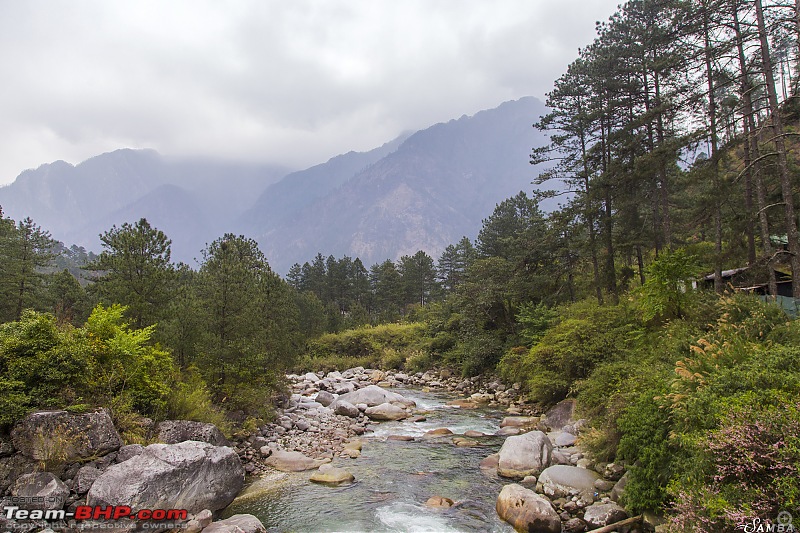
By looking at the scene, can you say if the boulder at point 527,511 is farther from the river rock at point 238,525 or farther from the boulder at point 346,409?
the boulder at point 346,409

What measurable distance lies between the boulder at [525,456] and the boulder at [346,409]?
9.17 m

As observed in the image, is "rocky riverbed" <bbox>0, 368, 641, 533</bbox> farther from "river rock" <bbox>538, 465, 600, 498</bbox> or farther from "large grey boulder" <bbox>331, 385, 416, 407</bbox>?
"large grey boulder" <bbox>331, 385, 416, 407</bbox>

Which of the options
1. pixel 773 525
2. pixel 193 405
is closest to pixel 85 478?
pixel 193 405

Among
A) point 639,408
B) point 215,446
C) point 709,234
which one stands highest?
point 709,234

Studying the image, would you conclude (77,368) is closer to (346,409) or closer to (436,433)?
(436,433)

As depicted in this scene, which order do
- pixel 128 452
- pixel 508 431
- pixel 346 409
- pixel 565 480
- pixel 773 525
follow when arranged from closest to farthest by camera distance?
pixel 773 525 < pixel 128 452 < pixel 565 480 < pixel 508 431 < pixel 346 409

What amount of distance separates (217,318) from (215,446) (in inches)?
221

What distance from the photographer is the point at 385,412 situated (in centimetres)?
2039

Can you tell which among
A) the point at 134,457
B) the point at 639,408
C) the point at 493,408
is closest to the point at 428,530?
the point at 639,408

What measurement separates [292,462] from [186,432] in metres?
3.22

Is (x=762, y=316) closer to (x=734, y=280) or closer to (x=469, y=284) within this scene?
(x=734, y=280)

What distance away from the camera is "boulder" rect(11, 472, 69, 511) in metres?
8.38

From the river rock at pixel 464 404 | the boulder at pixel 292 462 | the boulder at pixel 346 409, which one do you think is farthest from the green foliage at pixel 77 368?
the river rock at pixel 464 404

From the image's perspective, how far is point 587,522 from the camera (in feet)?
28.5
